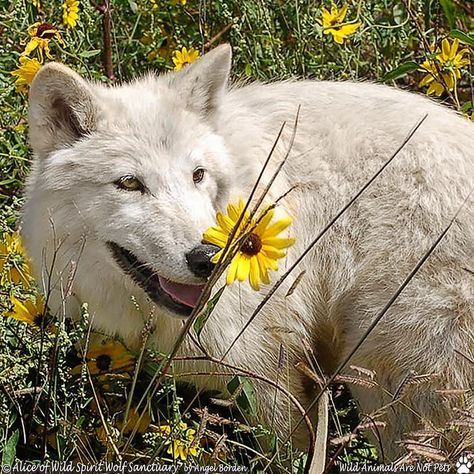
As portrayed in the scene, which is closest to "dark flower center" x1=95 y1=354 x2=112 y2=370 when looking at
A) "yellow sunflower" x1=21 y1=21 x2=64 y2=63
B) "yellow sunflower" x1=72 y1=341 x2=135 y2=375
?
"yellow sunflower" x1=72 y1=341 x2=135 y2=375

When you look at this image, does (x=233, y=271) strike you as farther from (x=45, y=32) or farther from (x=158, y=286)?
(x=45, y=32)

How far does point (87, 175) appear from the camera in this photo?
3.61m

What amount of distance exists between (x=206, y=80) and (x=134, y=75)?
1.88 metres

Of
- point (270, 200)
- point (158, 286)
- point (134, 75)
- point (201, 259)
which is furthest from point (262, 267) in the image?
point (134, 75)

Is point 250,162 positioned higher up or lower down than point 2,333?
higher up

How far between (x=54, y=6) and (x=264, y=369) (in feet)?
8.73

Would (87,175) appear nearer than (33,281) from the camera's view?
Yes

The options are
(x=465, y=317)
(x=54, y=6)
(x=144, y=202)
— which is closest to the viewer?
(x=144, y=202)

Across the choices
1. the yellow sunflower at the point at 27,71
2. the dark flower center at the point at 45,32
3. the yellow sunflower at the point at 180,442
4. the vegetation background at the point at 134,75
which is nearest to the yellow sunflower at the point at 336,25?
the vegetation background at the point at 134,75

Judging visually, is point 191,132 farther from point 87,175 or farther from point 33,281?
point 33,281

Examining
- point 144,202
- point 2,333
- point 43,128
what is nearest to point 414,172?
point 144,202

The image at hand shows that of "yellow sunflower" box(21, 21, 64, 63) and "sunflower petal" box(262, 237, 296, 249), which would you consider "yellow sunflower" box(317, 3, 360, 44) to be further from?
"sunflower petal" box(262, 237, 296, 249)

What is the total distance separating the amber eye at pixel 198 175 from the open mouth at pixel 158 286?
38 cm

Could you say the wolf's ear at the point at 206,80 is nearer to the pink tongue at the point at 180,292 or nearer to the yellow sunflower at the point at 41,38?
the pink tongue at the point at 180,292
